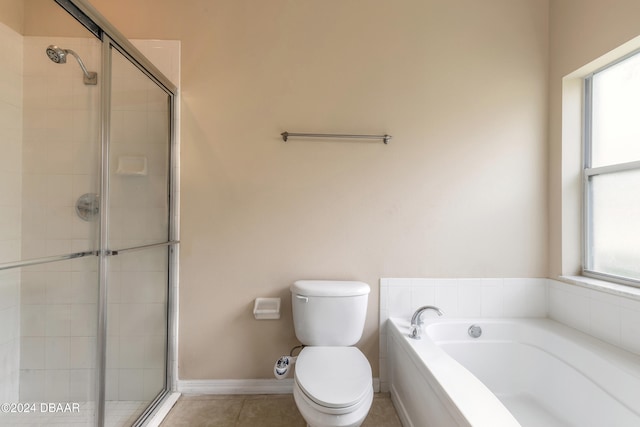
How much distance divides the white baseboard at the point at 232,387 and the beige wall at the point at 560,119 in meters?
1.85

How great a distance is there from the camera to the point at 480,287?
1842 millimetres

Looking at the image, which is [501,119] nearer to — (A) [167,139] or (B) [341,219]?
(B) [341,219]

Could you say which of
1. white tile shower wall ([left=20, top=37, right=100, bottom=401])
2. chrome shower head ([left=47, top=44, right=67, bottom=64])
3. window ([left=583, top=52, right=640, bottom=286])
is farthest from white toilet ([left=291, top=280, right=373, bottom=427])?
chrome shower head ([left=47, top=44, right=67, bottom=64])

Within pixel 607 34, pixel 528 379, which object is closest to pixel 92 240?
pixel 528 379

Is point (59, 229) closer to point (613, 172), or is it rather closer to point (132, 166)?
point (132, 166)

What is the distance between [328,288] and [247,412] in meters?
0.82

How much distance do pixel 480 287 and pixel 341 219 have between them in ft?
3.20

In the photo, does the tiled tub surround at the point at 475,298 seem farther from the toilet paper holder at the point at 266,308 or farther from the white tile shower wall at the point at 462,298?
the toilet paper holder at the point at 266,308

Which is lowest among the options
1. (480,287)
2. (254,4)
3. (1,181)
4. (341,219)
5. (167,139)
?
(480,287)

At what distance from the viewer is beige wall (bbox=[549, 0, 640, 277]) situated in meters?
1.63

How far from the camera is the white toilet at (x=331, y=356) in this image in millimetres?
1155

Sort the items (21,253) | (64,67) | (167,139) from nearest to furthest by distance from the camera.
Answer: (21,253) < (64,67) < (167,139)

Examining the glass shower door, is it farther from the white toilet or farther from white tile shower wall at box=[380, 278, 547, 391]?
white tile shower wall at box=[380, 278, 547, 391]

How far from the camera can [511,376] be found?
1650 millimetres
